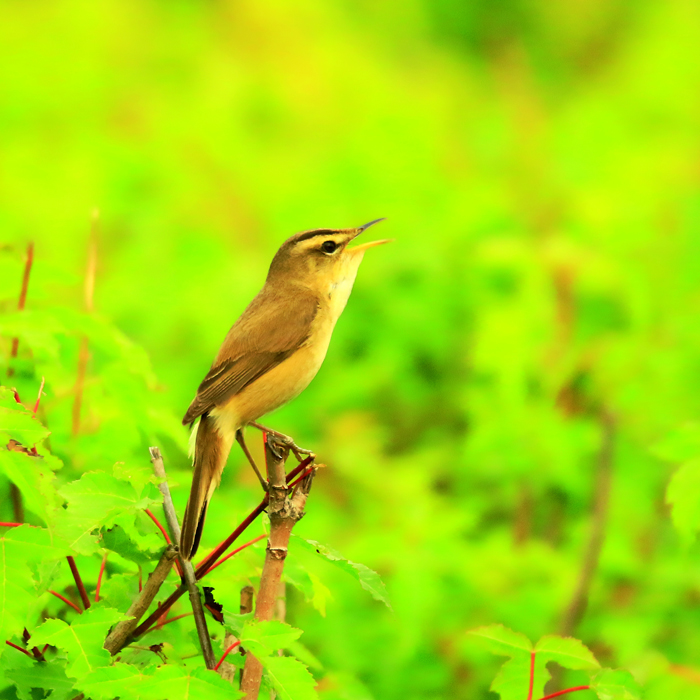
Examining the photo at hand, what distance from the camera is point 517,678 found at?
1.90m

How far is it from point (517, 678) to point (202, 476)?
913mm

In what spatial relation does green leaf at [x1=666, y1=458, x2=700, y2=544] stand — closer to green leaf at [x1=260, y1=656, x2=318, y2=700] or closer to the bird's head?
green leaf at [x1=260, y1=656, x2=318, y2=700]

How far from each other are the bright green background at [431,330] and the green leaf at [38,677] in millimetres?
402

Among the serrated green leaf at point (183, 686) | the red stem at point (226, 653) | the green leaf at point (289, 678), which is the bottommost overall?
the red stem at point (226, 653)

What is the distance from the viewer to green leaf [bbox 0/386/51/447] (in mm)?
1597

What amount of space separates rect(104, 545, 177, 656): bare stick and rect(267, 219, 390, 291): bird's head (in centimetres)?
163

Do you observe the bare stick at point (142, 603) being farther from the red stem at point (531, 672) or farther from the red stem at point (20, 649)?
the red stem at point (531, 672)

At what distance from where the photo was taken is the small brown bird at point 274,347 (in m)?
2.55

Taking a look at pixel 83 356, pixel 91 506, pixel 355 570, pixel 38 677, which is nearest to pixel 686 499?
pixel 355 570

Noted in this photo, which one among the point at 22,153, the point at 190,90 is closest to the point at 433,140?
the point at 190,90

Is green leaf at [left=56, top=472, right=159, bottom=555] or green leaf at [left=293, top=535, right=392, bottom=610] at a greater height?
green leaf at [left=56, top=472, right=159, bottom=555]

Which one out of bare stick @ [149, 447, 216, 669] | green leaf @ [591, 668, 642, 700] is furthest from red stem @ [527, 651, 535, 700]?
bare stick @ [149, 447, 216, 669]

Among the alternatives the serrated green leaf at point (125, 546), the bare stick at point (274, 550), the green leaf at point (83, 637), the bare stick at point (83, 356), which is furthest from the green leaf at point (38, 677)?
the bare stick at point (83, 356)

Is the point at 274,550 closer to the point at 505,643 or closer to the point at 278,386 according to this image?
the point at 505,643
